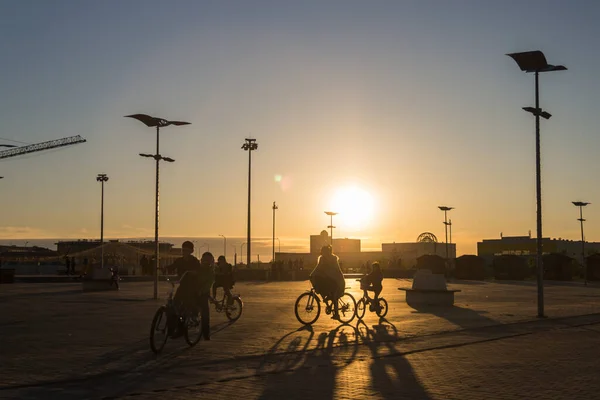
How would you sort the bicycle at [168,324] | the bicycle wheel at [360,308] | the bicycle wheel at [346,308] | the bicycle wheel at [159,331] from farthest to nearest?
the bicycle wheel at [360,308] < the bicycle wheel at [346,308] < the bicycle at [168,324] < the bicycle wheel at [159,331]

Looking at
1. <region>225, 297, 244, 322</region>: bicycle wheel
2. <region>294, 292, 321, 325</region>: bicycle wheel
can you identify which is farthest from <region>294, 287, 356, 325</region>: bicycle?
<region>225, 297, 244, 322</region>: bicycle wheel

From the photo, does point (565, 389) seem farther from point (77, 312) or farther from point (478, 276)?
point (478, 276)

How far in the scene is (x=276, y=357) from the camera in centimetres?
1261

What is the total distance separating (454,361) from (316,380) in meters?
2.92

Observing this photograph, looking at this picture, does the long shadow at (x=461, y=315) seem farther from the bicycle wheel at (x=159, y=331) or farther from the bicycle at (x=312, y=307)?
the bicycle wheel at (x=159, y=331)

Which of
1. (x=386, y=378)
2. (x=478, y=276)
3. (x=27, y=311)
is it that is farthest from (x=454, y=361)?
(x=478, y=276)

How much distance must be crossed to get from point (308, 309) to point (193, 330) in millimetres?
4914

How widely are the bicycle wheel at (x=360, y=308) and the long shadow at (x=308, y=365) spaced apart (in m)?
3.75

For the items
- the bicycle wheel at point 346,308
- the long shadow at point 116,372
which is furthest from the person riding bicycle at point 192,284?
the bicycle wheel at point 346,308

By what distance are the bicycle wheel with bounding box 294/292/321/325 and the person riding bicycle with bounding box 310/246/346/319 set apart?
0.81 ft

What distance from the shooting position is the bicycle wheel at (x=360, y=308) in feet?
67.6

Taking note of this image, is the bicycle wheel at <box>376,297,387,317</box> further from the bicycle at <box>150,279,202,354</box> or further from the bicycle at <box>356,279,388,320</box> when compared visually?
the bicycle at <box>150,279,202,354</box>

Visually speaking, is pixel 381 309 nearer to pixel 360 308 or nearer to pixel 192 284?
pixel 360 308

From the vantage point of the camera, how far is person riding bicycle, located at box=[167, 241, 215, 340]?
43.8 feet
